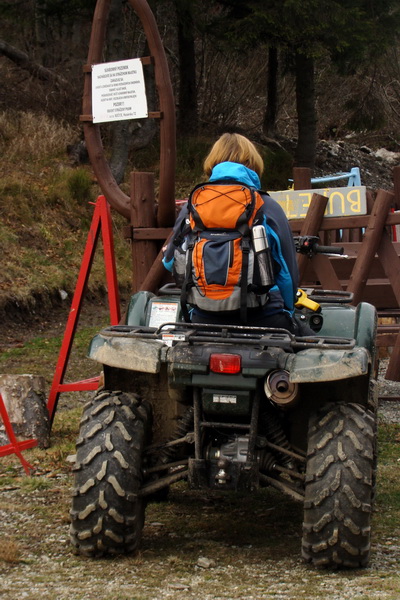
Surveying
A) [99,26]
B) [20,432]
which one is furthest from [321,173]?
[20,432]

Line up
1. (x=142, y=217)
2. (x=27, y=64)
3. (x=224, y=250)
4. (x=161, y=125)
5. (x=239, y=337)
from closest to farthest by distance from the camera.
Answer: (x=224, y=250) → (x=239, y=337) → (x=161, y=125) → (x=142, y=217) → (x=27, y=64)

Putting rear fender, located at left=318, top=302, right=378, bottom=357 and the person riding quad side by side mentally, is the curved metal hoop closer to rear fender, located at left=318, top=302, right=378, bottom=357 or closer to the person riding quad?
rear fender, located at left=318, top=302, right=378, bottom=357

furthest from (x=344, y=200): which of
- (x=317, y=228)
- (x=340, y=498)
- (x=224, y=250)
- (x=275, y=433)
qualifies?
(x=340, y=498)

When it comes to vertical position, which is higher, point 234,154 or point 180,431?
point 234,154

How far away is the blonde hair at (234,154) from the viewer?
14.9 ft

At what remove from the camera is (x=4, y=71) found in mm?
19359

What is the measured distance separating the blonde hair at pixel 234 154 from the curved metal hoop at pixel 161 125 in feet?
8.00

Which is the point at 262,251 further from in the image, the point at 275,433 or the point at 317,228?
the point at 317,228

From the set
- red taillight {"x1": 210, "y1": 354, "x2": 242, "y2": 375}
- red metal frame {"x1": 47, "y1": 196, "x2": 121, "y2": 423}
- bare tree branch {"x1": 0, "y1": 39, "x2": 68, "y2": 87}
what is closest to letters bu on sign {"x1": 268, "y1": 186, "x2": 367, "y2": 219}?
red metal frame {"x1": 47, "y1": 196, "x2": 121, "y2": 423}

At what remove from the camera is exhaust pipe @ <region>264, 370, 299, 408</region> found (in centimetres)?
403

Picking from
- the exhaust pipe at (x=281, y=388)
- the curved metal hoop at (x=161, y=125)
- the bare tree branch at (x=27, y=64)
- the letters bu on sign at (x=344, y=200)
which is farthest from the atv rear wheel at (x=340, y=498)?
the bare tree branch at (x=27, y=64)

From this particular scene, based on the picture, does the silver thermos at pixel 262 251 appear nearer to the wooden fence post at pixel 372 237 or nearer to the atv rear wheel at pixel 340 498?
the atv rear wheel at pixel 340 498

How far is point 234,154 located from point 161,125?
2.59 metres

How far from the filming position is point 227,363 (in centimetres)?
404
